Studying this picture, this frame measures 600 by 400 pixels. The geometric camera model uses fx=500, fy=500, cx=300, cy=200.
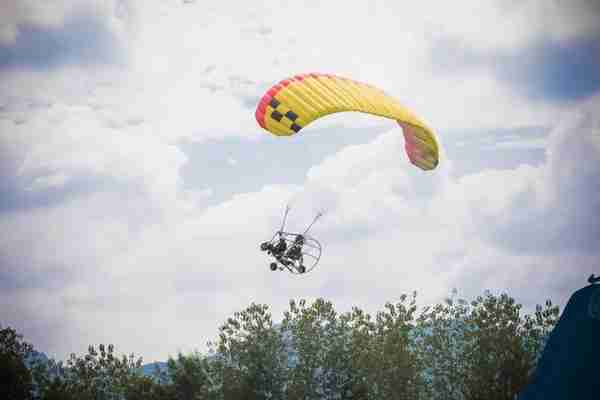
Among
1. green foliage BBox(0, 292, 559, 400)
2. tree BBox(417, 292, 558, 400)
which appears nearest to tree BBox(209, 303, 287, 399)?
green foliage BBox(0, 292, 559, 400)

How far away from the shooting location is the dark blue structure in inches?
557

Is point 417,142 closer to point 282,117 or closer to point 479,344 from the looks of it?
point 282,117

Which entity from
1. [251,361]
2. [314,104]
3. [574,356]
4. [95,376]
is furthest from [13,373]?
[574,356]

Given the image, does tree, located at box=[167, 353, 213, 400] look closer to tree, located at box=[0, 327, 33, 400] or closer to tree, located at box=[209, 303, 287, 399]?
tree, located at box=[209, 303, 287, 399]

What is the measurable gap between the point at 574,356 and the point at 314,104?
39.2ft

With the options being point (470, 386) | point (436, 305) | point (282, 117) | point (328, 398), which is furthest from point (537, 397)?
point (436, 305)

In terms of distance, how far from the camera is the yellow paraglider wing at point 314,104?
19.0m

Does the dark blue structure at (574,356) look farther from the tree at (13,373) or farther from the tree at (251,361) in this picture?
the tree at (13,373)

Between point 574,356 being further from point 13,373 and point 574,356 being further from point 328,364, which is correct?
point 13,373

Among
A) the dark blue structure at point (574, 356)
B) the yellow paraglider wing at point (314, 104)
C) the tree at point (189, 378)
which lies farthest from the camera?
the tree at point (189, 378)

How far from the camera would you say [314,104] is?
1900 cm

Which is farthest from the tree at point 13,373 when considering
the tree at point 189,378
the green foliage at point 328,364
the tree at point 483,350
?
the tree at point 483,350

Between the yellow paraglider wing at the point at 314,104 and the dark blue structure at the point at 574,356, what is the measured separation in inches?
355

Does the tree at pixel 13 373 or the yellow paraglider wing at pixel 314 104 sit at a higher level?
the yellow paraglider wing at pixel 314 104
